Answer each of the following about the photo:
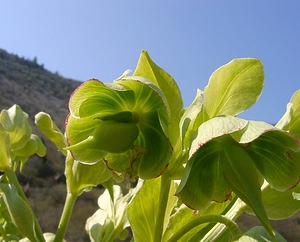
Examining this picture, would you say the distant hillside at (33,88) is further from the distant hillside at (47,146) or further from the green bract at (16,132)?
the green bract at (16,132)

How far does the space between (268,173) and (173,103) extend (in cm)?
20

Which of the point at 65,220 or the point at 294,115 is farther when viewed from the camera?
the point at 65,220

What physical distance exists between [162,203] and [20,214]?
37 cm

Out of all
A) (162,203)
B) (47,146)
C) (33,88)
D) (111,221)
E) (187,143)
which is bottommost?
(47,146)

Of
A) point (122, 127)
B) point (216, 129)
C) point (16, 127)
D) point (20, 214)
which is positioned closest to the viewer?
point (216, 129)

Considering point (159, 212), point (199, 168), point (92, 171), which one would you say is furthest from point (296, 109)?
point (92, 171)

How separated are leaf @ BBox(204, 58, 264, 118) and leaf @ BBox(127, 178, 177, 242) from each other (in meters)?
0.21

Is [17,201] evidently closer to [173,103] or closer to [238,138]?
[173,103]

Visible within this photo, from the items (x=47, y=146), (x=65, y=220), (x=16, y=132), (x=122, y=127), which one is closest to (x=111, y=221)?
(x=65, y=220)

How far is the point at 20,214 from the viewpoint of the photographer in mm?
995

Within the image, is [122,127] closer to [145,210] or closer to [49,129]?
[145,210]

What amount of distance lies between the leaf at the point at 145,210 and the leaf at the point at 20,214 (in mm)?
238

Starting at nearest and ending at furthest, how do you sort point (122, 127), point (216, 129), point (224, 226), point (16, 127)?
point (216, 129), point (122, 127), point (224, 226), point (16, 127)

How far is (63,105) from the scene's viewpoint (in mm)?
25906
